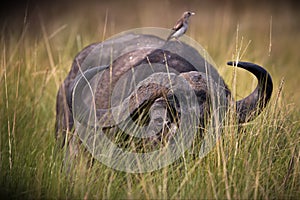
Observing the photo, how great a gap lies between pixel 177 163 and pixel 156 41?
1781mm

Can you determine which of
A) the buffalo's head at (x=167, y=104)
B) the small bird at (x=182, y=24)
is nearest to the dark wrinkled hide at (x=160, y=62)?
the buffalo's head at (x=167, y=104)

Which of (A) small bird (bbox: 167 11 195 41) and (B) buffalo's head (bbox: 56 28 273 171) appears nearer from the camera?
(B) buffalo's head (bbox: 56 28 273 171)

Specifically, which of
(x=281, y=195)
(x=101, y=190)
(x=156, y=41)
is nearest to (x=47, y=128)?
(x=156, y=41)

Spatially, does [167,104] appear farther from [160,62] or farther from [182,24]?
[160,62]

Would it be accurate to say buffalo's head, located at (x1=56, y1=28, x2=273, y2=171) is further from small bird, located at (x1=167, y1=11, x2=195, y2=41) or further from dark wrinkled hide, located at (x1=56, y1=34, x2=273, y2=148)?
small bird, located at (x1=167, y1=11, x2=195, y2=41)

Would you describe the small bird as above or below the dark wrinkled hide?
above

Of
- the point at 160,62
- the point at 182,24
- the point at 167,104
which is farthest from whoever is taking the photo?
the point at 160,62

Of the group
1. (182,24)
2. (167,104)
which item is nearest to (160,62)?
(182,24)

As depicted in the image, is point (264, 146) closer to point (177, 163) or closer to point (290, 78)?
point (177, 163)

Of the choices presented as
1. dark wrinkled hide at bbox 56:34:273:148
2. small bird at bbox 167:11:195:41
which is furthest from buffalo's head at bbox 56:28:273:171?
small bird at bbox 167:11:195:41

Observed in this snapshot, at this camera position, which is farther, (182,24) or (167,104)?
(182,24)

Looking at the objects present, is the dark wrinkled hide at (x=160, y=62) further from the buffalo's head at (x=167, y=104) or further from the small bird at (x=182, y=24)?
the small bird at (x=182, y=24)

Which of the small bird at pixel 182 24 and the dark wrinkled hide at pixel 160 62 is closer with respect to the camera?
the dark wrinkled hide at pixel 160 62

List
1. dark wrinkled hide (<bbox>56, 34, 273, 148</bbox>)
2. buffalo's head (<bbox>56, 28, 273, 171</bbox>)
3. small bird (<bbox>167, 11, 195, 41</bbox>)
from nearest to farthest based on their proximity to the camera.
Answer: buffalo's head (<bbox>56, 28, 273, 171</bbox>) < dark wrinkled hide (<bbox>56, 34, 273, 148</bbox>) < small bird (<bbox>167, 11, 195, 41</bbox>)
